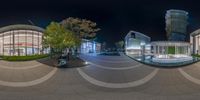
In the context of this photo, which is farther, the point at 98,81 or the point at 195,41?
the point at 98,81

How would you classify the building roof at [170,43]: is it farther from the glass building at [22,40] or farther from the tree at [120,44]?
the glass building at [22,40]

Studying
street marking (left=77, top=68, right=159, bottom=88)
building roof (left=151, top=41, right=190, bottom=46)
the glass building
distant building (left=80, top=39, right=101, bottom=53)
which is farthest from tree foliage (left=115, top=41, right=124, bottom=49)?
the glass building

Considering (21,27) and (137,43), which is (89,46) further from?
(21,27)

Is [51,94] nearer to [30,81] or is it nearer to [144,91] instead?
[30,81]

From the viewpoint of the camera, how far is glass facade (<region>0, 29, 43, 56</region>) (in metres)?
1.11

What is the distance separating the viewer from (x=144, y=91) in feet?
5.29

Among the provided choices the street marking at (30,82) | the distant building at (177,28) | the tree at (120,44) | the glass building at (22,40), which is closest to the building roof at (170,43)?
the distant building at (177,28)

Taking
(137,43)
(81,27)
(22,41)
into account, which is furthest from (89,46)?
(22,41)

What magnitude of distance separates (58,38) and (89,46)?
221 millimetres

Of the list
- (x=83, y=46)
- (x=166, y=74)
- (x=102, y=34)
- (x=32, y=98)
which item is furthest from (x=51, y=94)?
(x=166, y=74)

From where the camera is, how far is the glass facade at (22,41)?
1107 millimetres

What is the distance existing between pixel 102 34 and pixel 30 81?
0.75 m

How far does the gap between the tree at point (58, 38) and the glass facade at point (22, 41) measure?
0.05 m

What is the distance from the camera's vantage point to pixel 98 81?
1.55 m
